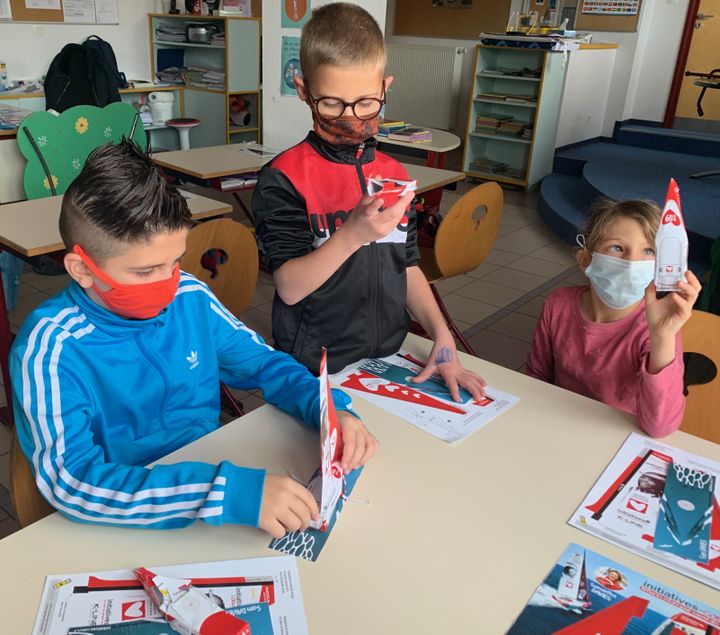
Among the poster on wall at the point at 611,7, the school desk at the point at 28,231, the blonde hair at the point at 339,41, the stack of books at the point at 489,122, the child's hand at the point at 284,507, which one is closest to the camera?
the child's hand at the point at 284,507

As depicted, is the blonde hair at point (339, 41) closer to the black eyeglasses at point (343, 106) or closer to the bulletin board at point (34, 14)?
the black eyeglasses at point (343, 106)

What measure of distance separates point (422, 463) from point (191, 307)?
19.3 inches

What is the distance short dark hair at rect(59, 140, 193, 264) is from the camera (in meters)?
0.98

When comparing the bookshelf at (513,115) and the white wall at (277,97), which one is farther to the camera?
the bookshelf at (513,115)

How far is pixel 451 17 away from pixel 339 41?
22.5ft

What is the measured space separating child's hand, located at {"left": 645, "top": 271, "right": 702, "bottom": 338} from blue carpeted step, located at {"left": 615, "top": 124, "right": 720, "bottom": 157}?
19.0 feet

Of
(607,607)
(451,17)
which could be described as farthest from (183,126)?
(607,607)

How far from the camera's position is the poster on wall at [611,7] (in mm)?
6441

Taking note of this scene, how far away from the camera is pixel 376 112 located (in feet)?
4.25

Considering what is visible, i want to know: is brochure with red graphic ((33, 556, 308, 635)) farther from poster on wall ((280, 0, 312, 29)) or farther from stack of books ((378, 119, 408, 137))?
stack of books ((378, 119, 408, 137))

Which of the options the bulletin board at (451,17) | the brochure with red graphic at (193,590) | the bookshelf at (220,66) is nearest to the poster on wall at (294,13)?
the bookshelf at (220,66)

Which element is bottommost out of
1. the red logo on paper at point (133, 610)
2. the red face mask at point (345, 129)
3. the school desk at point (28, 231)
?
the school desk at point (28, 231)

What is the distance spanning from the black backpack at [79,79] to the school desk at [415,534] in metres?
4.16

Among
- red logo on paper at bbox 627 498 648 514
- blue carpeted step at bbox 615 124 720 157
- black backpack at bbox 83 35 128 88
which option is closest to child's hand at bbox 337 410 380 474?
red logo on paper at bbox 627 498 648 514
